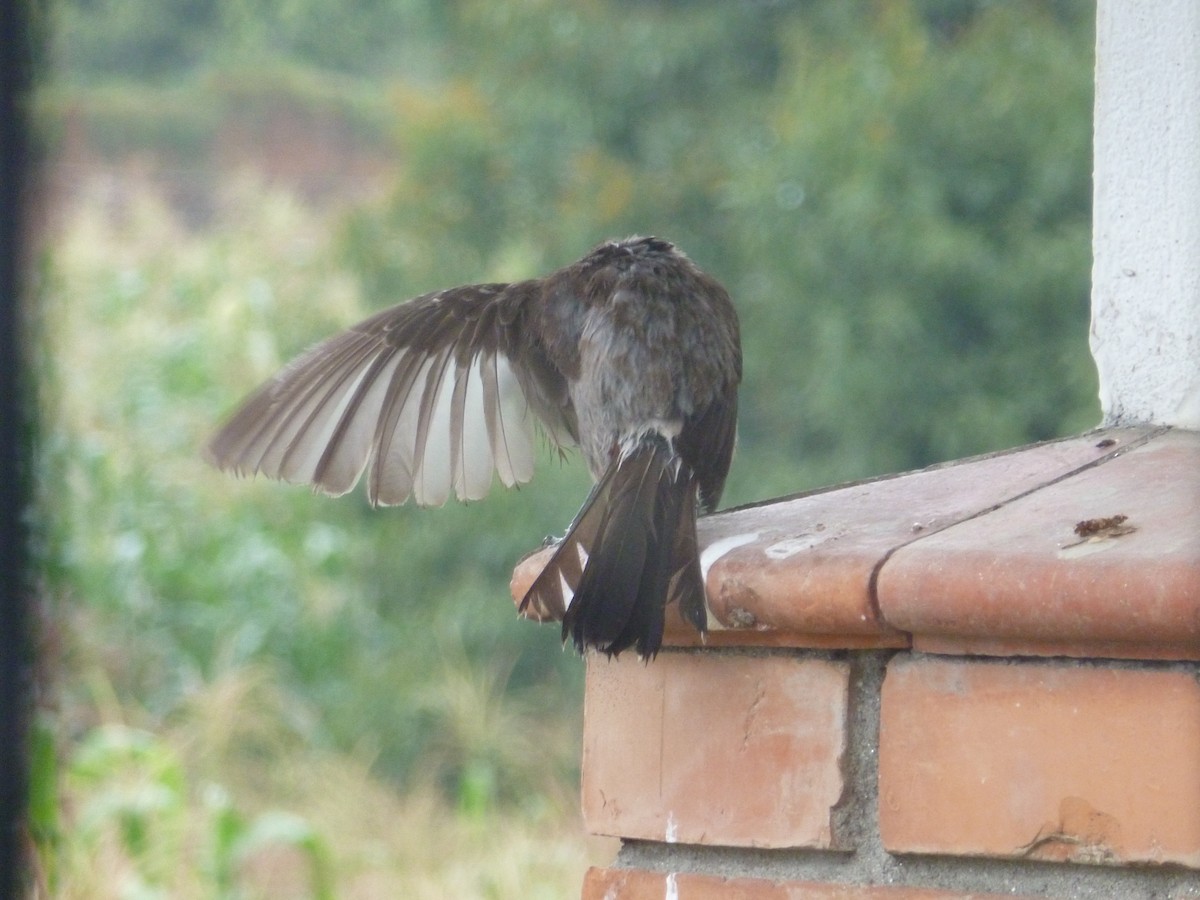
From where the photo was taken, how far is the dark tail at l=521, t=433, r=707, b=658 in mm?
1428

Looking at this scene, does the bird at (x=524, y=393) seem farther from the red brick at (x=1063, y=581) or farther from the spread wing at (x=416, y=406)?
the red brick at (x=1063, y=581)

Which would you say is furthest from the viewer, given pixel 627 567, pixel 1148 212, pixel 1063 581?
pixel 1148 212

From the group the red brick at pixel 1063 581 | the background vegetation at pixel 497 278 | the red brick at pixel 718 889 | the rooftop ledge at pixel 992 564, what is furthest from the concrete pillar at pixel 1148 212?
the background vegetation at pixel 497 278

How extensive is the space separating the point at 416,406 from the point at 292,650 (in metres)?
6.31

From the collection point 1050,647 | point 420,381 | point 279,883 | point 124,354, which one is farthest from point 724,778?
point 124,354

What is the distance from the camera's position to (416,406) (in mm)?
2545

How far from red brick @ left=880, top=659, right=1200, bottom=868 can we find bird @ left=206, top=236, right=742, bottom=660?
0.53 m

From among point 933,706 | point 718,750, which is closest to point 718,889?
point 718,750

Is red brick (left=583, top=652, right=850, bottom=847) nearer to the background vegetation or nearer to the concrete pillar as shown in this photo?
the concrete pillar

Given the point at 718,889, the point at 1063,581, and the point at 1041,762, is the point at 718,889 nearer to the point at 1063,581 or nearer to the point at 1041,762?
the point at 1041,762

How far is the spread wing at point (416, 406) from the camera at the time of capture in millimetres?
2469

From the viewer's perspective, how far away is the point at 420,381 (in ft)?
8.43

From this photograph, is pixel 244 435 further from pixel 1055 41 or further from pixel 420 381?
pixel 1055 41

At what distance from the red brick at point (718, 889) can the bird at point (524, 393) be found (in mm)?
436
